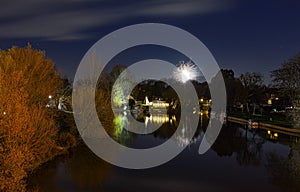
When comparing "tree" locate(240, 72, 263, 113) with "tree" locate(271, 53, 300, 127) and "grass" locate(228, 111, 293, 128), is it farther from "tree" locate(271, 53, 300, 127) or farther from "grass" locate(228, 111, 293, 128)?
"tree" locate(271, 53, 300, 127)

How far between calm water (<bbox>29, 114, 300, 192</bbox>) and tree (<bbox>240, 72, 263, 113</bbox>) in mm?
32385

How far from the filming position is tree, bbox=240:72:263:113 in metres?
55.2

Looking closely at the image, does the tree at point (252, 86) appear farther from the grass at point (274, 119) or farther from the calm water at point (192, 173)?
the calm water at point (192, 173)

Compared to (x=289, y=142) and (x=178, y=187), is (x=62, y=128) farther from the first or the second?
(x=289, y=142)

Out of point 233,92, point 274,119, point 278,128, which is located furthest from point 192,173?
point 233,92

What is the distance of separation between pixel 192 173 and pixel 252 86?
44.5 m

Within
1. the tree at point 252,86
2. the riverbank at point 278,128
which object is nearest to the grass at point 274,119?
the riverbank at point 278,128

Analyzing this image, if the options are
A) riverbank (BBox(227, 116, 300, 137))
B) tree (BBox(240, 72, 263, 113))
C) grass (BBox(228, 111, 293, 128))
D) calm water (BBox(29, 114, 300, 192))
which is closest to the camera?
calm water (BBox(29, 114, 300, 192))

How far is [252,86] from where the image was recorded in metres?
57.8

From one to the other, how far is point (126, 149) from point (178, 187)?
8.78m

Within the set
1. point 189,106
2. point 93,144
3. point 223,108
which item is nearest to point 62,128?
point 93,144

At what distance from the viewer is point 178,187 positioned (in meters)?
13.5

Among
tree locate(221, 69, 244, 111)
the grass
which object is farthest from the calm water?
tree locate(221, 69, 244, 111)

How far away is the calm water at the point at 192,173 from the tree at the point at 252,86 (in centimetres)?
3239
